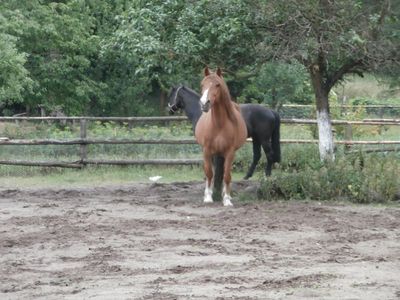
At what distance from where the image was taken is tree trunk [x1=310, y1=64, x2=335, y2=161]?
15.2 metres

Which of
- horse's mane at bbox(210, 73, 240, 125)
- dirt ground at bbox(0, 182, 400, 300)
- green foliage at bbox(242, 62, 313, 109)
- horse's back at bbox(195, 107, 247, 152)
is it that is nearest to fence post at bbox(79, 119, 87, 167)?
dirt ground at bbox(0, 182, 400, 300)

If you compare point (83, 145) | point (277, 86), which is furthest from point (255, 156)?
point (277, 86)

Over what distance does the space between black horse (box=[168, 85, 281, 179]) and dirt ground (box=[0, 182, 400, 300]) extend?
1.72m

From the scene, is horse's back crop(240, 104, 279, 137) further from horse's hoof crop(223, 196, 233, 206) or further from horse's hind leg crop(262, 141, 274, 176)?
horse's hoof crop(223, 196, 233, 206)

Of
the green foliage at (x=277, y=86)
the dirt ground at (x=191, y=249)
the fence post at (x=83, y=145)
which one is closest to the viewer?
the dirt ground at (x=191, y=249)

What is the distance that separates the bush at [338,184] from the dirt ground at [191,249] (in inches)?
19.0

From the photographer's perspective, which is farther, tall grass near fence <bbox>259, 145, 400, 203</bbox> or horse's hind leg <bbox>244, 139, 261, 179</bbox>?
horse's hind leg <bbox>244, 139, 261, 179</bbox>

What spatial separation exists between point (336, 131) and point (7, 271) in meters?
12.4

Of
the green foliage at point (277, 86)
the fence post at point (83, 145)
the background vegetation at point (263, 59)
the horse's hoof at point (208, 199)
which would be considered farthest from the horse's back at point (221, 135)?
the green foliage at point (277, 86)

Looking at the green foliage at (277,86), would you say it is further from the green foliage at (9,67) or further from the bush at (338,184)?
the bush at (338,184)

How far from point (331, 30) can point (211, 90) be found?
214 cm

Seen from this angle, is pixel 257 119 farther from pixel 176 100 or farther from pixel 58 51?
pixel 58 51

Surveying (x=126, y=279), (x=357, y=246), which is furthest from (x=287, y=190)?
(x=126, y=279)

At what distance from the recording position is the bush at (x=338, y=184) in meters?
13.8
